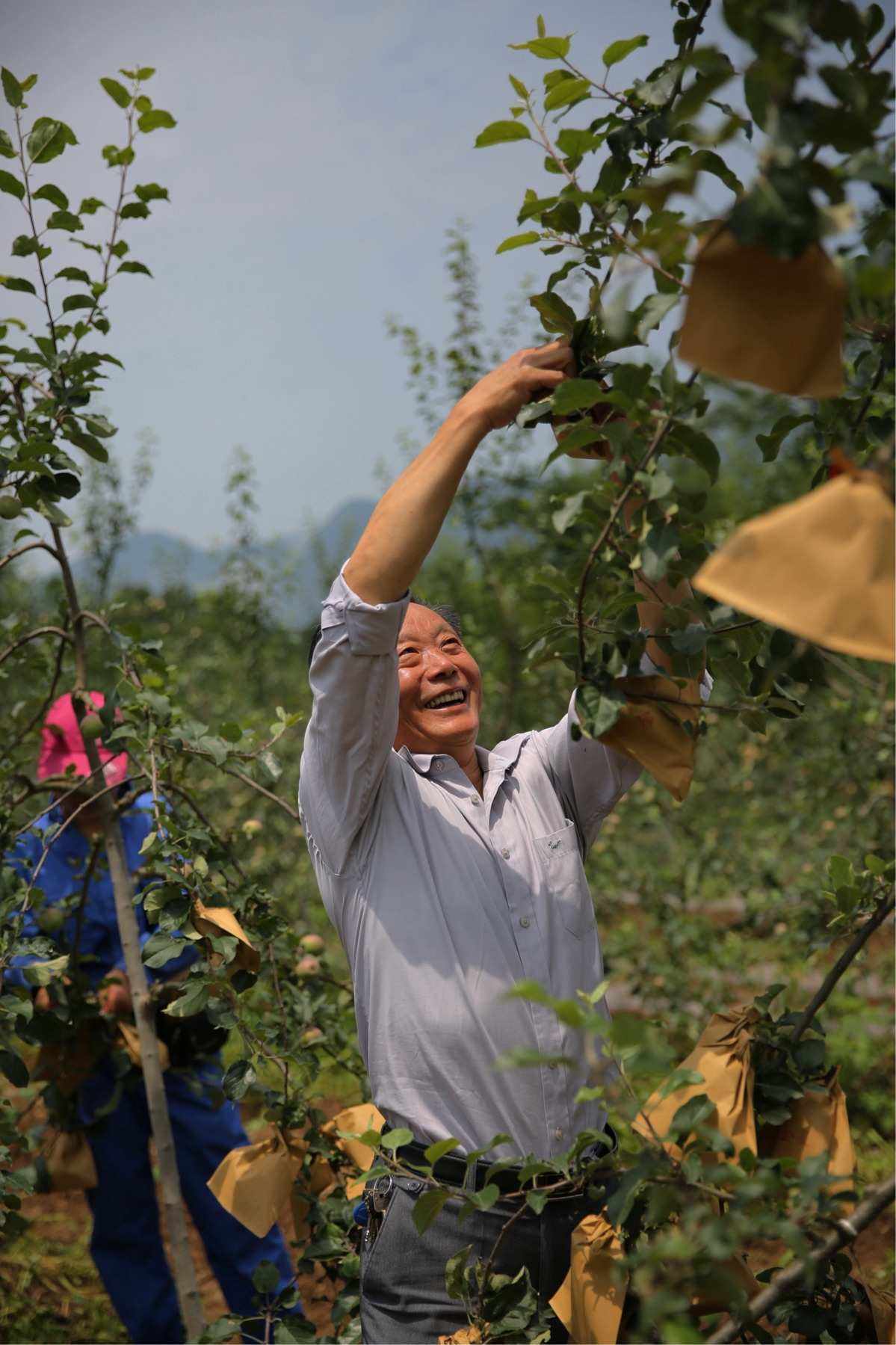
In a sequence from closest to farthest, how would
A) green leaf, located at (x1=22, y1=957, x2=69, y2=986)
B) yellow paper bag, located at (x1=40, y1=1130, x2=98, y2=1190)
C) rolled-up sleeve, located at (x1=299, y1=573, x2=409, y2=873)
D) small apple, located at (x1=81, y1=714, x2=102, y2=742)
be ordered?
rolled-up sleeve, located at (x1=299, y1=573, x2=409, y2=873), green leaf, located at (x1=22, y1=957, x2=69, y2=986), small apple, located at (x1=81, y1=714, x2=102, y2=742), yellow paper bag, located at (x1=40, y1=1130, x2=98, y2=1190)

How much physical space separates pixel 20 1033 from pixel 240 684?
6034mm

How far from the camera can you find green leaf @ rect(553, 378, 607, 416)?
115cm

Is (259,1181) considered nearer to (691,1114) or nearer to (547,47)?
(691,1114)

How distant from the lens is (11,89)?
198 cm

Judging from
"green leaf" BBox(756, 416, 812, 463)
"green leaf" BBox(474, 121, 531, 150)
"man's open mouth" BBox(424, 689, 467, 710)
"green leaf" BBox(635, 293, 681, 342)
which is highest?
"green leaf" BBox(474, 121, 531, 150)

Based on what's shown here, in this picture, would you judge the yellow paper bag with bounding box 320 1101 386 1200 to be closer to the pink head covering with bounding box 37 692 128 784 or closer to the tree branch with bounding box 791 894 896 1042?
the tree branch with bounding box 791 894 896 1042

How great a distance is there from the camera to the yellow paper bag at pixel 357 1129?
2084 mm

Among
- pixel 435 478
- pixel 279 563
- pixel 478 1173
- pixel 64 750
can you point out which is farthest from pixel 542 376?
pixel 279 563

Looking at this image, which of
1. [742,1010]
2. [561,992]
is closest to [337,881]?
[561,992]

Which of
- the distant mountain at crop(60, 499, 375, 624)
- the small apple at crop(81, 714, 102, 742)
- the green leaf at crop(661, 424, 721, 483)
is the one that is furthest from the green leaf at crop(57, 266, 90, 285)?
the distant mountain at crop(60, 499, 375, 624)

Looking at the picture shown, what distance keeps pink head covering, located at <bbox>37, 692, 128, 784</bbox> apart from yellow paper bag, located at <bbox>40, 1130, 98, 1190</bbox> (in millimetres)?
883

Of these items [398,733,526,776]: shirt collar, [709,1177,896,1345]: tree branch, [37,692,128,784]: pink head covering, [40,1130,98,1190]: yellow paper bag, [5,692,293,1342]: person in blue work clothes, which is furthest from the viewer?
[5,692,293,1342]: person in blue work clothes

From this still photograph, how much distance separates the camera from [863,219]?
1.20 metres

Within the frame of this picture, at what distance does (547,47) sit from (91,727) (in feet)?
5.00
